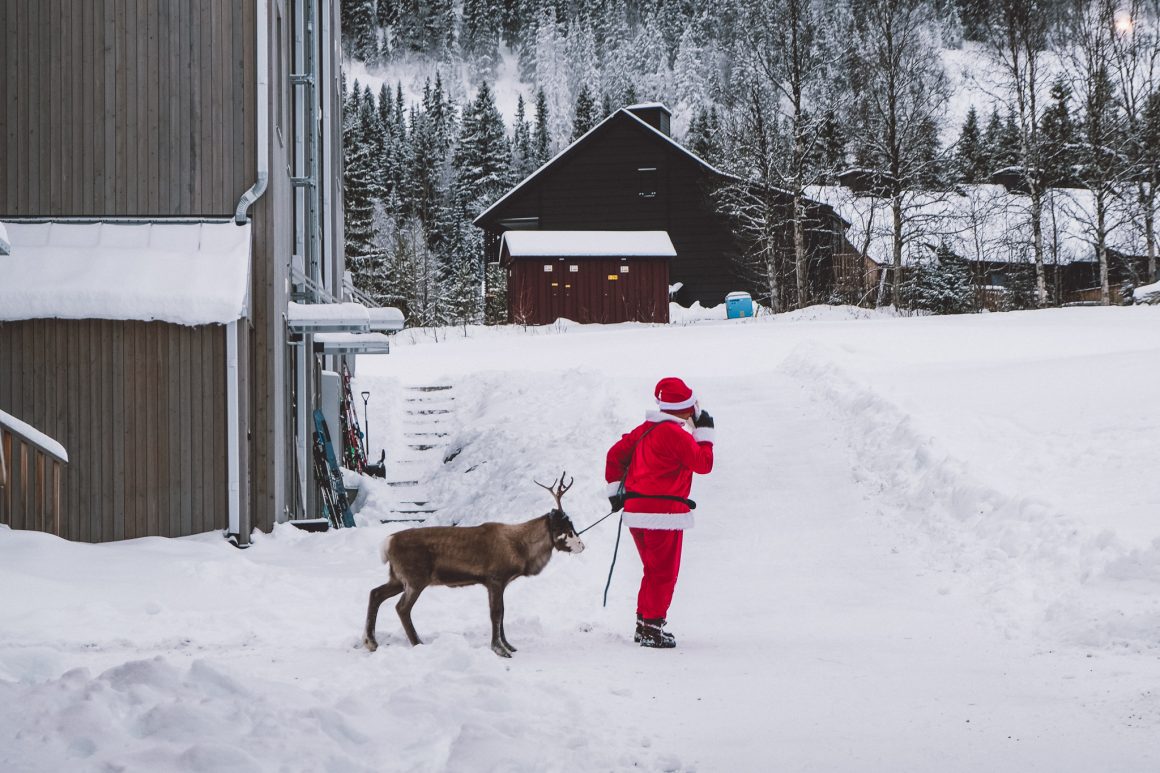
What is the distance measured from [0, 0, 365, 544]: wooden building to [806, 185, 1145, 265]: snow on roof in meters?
25.5

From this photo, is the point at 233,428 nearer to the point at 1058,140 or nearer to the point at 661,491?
the point at 661,491

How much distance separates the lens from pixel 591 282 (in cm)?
3697

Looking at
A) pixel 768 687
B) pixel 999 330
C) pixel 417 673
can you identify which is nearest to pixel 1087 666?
pixel 768 687

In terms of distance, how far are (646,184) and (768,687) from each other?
34.8 m

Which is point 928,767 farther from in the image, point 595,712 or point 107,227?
point 107,227

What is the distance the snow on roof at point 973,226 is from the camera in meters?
34.0

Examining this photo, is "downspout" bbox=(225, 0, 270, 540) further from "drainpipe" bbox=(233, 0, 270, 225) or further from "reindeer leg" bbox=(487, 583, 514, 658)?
"reindeer leg" bbox=(487, 583, 514, 658)

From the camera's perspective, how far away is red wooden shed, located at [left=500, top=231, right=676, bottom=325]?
36.7 meters

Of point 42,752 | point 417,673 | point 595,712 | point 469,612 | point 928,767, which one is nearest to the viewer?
point 42,752

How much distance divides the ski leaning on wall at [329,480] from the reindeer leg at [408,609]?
7278 mm

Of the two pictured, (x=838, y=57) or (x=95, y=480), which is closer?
(x=95, y=480)

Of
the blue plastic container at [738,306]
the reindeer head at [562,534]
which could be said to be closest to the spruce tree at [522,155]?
the blue plastic container at [738,306]

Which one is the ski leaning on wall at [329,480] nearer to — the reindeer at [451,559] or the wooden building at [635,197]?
the reindeer at [451,559]

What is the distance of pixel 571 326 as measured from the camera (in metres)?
34.1
